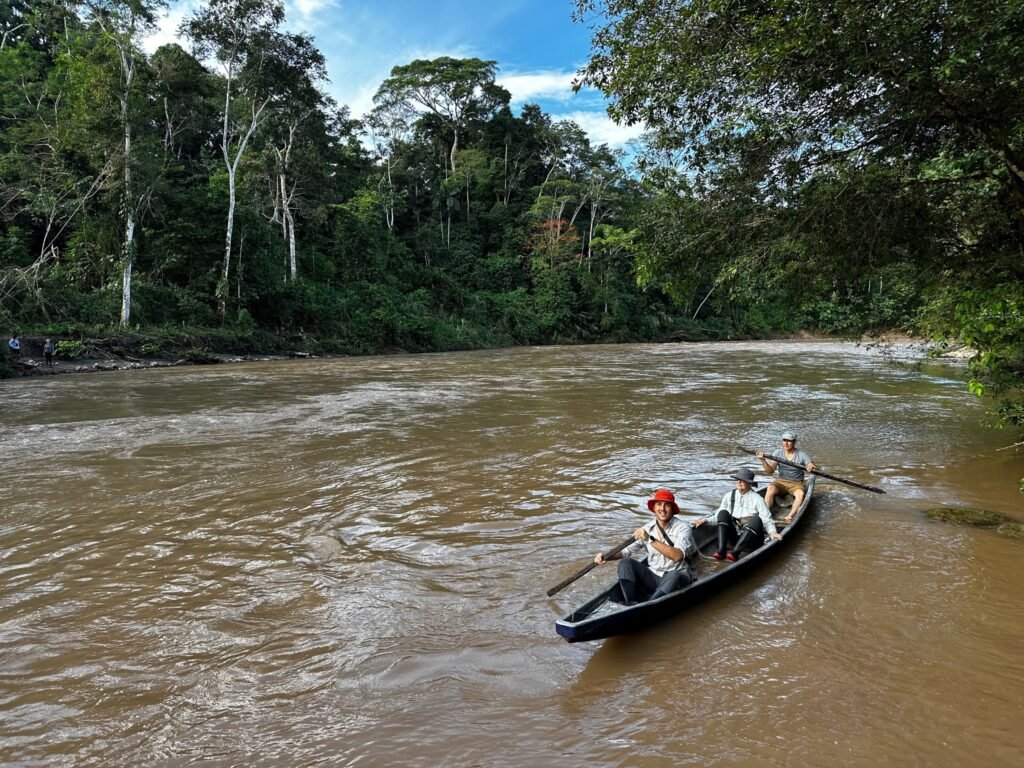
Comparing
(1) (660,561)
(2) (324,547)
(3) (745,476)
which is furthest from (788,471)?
(2) (324,547)

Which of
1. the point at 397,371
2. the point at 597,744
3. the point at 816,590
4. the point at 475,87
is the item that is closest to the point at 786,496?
the point at 816,590

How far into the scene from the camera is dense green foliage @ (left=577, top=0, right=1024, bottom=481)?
199 inches

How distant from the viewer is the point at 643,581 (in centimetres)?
422

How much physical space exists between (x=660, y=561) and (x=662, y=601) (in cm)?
65

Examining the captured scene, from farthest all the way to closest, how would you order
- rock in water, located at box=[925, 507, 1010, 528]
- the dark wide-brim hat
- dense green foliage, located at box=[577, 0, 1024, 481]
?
rock in water, located at box=[925, 507, 1010, 528]
the dark wide-brim hat
dense green foliage, located at box=[577, 0, 1024, 481]

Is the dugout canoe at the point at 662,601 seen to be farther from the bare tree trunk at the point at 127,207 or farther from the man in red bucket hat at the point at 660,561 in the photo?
the bare tree trunk at the point at 127,207

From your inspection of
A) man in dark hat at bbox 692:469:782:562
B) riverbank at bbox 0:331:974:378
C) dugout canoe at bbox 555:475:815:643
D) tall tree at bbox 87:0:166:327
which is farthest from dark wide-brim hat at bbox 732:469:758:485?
tall tree at bbox 87:0:166:327

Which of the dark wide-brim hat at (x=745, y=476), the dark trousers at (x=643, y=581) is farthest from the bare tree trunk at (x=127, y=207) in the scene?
the dark trousers at (x=643, y=581)

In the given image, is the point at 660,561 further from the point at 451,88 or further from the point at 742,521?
the point at 451,88

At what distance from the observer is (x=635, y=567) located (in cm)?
418

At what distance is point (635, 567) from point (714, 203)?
5005mm

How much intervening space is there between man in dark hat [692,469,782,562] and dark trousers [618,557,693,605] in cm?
117

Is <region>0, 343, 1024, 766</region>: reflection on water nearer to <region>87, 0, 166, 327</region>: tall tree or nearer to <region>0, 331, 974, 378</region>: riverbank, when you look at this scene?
<region>0, 331, 974, 378</region>: riverbank

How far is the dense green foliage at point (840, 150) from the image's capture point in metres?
5.06
